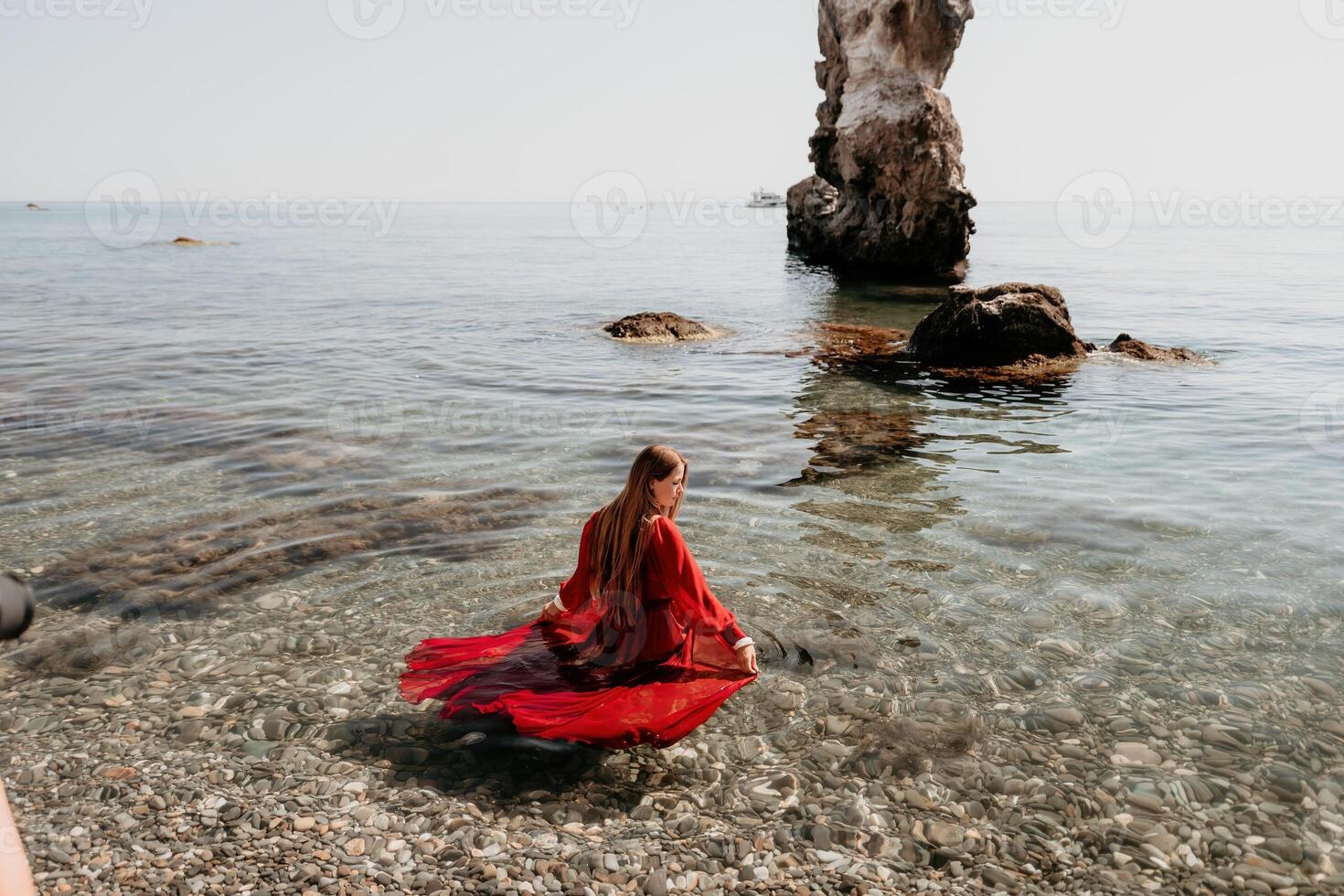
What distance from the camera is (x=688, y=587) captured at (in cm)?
583

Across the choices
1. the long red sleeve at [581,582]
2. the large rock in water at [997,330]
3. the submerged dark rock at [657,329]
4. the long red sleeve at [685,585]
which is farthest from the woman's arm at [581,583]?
the submerged dark rock at [657,329]

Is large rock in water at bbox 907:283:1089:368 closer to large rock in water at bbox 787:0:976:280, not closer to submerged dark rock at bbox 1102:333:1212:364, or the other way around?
submerged dark rock at bbox 1102:333:1212:364

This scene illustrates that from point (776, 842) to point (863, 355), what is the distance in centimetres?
1654

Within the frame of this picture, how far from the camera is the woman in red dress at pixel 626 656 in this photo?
558cm

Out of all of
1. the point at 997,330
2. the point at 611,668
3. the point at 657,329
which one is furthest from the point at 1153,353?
the point at 611,668

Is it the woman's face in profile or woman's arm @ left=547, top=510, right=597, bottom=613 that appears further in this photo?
woman's arm @ left=547, top=510, right=597, bottom=613

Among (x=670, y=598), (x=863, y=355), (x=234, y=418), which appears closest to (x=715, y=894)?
(x=670, y=598)

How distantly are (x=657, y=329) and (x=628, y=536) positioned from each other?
17609 millimetres

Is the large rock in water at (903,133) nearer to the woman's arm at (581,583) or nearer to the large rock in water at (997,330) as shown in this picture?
the large rock in water at (997,330)

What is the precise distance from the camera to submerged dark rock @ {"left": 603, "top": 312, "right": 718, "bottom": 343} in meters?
22.9

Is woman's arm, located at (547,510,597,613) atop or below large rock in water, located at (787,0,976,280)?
below

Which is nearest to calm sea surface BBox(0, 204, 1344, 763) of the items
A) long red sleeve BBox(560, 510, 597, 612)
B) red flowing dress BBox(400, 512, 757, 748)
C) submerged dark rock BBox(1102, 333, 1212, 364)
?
red flowing dress BBox(400, 512, 757, 748)

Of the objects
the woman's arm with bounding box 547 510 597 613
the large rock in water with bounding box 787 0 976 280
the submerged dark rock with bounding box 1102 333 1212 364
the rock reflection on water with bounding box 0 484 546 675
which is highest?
the large rock in water with bounding box 787 0 976 280

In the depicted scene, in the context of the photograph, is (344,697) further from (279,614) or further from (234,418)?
(234,418)
